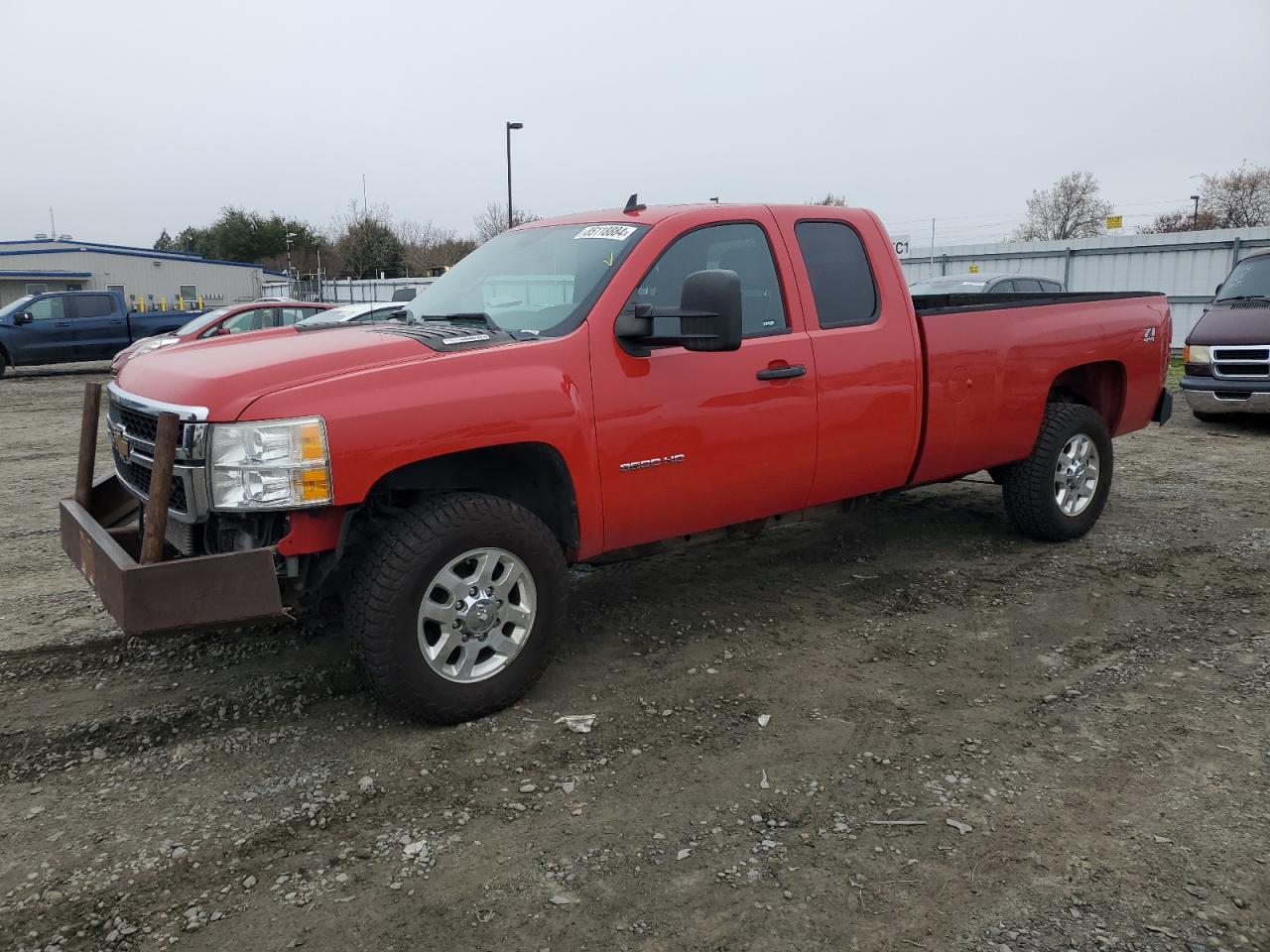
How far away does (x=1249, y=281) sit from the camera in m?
11.3

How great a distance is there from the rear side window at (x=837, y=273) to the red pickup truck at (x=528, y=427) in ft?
0.05

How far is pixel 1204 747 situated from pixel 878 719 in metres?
1.16

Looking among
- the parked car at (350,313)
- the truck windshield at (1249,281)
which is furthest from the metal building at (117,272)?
the truck windshield at (1249,281)

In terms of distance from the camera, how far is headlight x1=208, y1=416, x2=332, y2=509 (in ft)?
10.9

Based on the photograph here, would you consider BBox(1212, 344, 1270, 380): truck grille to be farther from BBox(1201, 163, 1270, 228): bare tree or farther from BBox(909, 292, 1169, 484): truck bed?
BBox(1201, 163, 1270, 228): bare tree

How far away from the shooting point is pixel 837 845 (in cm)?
304

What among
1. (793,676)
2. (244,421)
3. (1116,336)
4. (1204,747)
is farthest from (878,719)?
(1116,336)

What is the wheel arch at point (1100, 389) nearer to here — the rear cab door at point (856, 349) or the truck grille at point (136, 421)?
the rear cab door at point (856, 349)

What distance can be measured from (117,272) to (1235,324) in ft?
171

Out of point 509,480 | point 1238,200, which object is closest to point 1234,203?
point 1238,200

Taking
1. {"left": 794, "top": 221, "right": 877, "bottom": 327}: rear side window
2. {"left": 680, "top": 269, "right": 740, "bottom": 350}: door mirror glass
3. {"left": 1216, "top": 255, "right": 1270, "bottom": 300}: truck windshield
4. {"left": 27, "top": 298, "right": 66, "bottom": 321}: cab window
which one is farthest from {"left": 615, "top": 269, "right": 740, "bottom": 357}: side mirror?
{"left": 27, "top": 298, "right": 66, "bottom": 321}: cab window

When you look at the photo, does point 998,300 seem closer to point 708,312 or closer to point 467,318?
point 708,312

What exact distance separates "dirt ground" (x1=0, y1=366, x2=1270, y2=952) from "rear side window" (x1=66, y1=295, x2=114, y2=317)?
1785cm

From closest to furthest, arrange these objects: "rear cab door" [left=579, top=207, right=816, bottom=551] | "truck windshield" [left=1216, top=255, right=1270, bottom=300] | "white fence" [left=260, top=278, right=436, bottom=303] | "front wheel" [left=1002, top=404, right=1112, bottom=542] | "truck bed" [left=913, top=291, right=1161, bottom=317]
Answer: "rear cab door" [left=579, top=207, right=816, bottom=551], "truck bed" [left=913, top=291, right=1161, bottom=317], "front wheel" [left=1002, top=404, right=1112, bottom=542], "truck windshield" [left=1216, top=255, right=1270, bottom=300], "white fence" [left=260, top=278, right=436, bottom=303]
